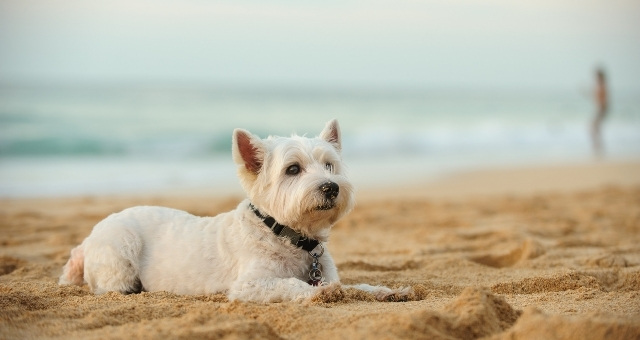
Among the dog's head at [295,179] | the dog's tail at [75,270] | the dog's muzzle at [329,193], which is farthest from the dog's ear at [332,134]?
the dog's tail at [75,270]

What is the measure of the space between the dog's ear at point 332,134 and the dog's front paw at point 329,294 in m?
1.17

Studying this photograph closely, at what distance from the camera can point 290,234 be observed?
16.4ft

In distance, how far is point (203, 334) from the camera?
3.65 metres

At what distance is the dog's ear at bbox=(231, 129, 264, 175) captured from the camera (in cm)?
494

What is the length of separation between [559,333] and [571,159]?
17.1 metres

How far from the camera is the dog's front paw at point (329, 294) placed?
179 inches

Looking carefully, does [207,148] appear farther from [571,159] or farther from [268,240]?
[268,240]

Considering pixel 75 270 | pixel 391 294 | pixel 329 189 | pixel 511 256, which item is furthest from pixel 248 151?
pixel 511 256

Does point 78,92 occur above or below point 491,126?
above

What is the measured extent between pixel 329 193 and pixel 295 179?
30 centimetres

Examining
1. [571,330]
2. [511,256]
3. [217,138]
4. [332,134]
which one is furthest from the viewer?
[217,138]

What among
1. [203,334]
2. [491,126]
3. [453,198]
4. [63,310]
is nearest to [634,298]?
[203,334]

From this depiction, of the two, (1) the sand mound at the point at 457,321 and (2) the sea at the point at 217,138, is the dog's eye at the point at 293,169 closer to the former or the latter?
(2) the sea at the point at 217,138

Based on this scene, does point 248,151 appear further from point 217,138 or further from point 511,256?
point 217,138
